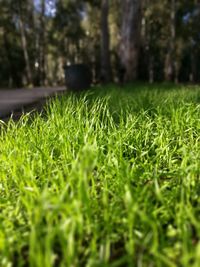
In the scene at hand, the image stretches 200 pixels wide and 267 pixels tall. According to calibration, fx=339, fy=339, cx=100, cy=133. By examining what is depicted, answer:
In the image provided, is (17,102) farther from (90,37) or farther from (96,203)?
(90,37)

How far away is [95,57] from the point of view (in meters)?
30.5

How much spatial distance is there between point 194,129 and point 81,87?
24.4 ft

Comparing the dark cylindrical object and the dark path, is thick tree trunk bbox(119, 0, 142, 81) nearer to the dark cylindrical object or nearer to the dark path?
the dark cylindrical object

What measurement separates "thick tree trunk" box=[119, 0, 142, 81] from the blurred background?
39 cm

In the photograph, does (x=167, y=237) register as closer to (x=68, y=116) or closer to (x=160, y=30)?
(x=68, y=116)

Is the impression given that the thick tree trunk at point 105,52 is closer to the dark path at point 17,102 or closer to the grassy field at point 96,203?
the dark path at point 17,102

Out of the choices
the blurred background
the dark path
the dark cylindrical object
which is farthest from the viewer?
the blurred background

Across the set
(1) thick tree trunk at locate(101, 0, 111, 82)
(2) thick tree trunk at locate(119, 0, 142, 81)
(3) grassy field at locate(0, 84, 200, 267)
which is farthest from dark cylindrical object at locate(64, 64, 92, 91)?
(3) grassy field at locate(0, 84, 200, 267)

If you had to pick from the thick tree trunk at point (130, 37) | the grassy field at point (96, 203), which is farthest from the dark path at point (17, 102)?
the thick tree trunk at point (130, 37)

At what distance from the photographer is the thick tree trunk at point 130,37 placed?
439 inches

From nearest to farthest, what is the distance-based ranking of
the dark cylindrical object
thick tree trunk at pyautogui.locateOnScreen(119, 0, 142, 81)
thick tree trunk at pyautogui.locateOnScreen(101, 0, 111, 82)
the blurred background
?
the dark cylindrical object, thick tree trunk at pyautogui.locateOnScreen(119, 0, 142, 81), thick tree trunk at pyautogui.locateOnScreen(101, 0, 111, 82), the blurred background

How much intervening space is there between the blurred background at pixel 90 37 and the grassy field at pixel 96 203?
1013 cm

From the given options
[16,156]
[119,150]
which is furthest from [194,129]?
[16,156]

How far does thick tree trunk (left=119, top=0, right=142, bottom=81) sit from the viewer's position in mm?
11156
